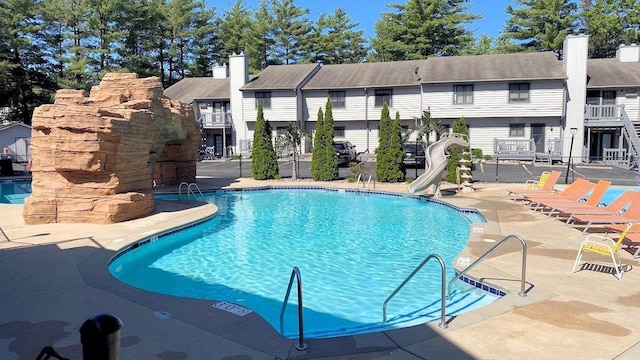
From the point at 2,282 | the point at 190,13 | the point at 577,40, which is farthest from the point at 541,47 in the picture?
the point at 2,282

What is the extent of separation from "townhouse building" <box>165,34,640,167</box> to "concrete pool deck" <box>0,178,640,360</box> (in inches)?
905

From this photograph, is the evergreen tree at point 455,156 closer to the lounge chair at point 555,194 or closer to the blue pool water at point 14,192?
the lounge chair at point 555,194

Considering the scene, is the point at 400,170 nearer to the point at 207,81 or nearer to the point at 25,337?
the point at 25,337

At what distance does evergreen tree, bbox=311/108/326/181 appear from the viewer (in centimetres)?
2350

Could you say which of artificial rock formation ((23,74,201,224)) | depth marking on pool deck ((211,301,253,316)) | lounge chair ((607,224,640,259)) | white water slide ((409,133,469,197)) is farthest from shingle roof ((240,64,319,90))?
depth marking on pool deck ((211,301,253,316))

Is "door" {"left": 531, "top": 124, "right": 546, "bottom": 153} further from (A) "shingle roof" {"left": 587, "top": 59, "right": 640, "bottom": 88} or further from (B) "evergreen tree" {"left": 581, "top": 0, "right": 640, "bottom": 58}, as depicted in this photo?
(B) "evergreen tree" {"left": 581, "top": 0, "right": 640, "bottom": 58}

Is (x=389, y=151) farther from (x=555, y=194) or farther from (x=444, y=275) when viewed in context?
(x=444, y=275)

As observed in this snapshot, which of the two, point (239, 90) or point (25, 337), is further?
point (239, 90)

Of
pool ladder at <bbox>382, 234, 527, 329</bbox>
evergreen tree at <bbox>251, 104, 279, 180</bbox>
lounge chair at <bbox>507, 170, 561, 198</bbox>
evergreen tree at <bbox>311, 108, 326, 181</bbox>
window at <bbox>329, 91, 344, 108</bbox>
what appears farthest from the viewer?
window at <bbox>329, 91, 344, 108</bbox>

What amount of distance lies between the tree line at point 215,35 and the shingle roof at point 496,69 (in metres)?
10.4

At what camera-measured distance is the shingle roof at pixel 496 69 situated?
104ft

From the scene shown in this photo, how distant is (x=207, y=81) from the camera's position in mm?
43781

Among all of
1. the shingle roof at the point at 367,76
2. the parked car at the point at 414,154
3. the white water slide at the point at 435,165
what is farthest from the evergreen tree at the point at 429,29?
the white water slide at the point at 435,165

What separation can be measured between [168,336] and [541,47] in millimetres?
47203
